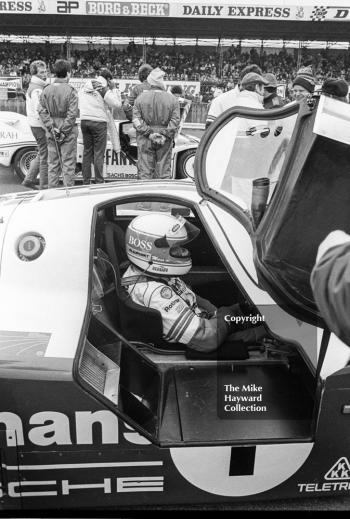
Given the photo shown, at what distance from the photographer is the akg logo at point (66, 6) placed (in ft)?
77.7

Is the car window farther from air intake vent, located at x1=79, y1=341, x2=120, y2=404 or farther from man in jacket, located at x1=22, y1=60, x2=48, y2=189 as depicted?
man in jacket, located at x1=22, y1=60, x2=48, y2=189

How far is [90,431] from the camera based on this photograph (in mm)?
→ 1973

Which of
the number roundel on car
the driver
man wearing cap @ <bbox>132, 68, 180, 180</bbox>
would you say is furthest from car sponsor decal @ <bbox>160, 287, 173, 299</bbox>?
man wearing cap @ <bbox>132, 68, 180, 180</bbox>

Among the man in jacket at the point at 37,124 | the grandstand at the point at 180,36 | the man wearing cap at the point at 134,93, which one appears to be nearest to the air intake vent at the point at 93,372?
the man in jacket at the point at 37,124

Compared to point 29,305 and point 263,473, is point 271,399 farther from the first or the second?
point 29,305

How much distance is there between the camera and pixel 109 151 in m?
7.08

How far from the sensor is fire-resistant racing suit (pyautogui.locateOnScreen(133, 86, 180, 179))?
236 inches

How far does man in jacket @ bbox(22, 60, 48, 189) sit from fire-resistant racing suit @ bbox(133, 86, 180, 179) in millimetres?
1177

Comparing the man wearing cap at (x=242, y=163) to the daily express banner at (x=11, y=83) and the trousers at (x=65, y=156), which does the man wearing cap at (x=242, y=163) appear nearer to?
the trousers at (x=65, y=156)

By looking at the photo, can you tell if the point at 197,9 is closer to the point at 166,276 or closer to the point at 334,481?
the point at 166,276

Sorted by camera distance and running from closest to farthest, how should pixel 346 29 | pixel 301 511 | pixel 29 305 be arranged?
1. pixel 29 305
2. pixel 301 511
3. pixel 346 29

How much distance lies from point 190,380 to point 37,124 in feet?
15.7

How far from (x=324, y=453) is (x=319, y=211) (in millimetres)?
1015

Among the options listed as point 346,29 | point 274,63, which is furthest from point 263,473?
point 274,63
